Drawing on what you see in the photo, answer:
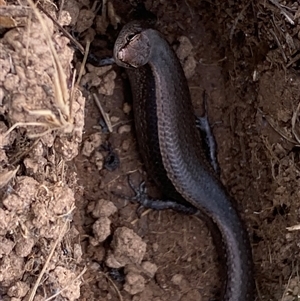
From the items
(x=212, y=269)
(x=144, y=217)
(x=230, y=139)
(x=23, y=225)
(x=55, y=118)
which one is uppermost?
(x=55, y=118)

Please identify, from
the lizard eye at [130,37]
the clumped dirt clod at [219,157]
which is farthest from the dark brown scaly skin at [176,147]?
the clumped dirt clod at [219,157]

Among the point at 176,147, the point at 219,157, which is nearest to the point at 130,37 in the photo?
the point at 176,147

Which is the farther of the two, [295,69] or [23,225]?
[295,69]

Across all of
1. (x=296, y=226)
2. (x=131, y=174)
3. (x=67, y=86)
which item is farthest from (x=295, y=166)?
(x=67, y=86)

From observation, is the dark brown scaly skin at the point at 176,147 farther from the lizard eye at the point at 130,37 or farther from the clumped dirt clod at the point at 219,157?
the clumped dirt clod at the point at 219,157

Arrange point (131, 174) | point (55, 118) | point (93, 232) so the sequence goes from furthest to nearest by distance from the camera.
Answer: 1. point (131, 174)
2. point (93, 232)
3. point (55, 118)

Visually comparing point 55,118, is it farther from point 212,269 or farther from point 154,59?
point 212,269

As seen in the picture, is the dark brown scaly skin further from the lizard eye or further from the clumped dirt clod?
the clumped dirt clod

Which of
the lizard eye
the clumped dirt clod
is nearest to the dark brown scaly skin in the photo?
the lizard eye
